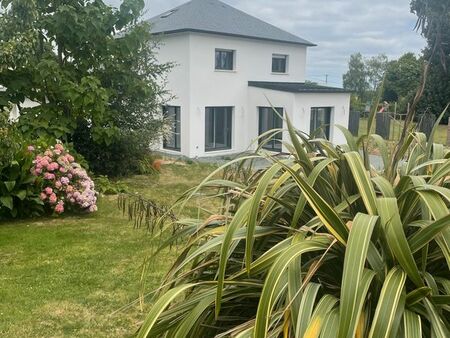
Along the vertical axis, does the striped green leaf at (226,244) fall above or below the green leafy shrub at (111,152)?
above

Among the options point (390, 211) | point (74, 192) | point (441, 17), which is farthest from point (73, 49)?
point (390, 211)

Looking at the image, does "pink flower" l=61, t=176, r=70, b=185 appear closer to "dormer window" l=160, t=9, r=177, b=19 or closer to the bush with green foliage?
the bush with green foliage

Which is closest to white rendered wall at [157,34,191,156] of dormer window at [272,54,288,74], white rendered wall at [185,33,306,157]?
white rendered wall at [185,33,306,157]

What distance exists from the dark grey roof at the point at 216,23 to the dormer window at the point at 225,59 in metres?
0.88

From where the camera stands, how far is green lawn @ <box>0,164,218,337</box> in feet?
13.3

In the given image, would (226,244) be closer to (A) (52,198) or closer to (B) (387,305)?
(B) (387,305)

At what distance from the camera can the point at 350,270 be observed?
58.4 inches

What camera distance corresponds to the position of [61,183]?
8.59 meters

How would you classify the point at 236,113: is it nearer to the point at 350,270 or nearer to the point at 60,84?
the point at 60,84

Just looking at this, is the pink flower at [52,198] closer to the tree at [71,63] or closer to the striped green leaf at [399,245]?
the tree at [71,63]

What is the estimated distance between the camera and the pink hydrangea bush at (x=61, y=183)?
27.8ft

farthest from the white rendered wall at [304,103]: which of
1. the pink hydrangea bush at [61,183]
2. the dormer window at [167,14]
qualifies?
the pink hydrangea bush at [61,183]

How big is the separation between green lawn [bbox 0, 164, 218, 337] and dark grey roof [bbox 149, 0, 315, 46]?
12.8 meters

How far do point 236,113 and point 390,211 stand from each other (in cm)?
2020
